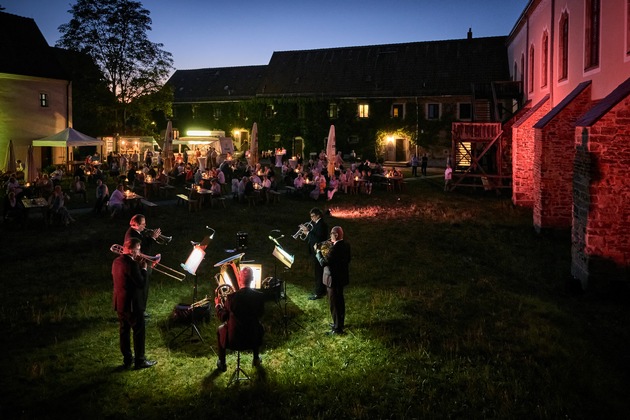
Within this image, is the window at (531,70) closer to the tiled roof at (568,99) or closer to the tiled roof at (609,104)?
the tiled roof at (568,99)

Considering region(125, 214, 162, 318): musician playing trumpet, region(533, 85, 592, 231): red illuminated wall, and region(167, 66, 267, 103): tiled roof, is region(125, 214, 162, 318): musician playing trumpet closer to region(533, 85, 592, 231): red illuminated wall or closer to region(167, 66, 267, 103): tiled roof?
region(533, 85, 592, 231): red illuminated wall

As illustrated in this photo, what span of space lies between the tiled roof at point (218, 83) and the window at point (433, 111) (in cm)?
1732

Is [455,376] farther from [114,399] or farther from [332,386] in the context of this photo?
[114,399]

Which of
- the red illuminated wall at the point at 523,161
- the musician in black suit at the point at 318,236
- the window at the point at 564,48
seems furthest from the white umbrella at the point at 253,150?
the musician in black suit at the point at 318,236

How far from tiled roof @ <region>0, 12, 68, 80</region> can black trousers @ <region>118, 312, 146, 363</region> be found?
98.3 feet

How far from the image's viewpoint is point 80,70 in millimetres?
39500

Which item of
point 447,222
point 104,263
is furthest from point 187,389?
point 447,222

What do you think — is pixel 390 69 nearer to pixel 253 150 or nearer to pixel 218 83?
pixel 218 83

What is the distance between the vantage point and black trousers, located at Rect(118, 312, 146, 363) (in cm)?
691

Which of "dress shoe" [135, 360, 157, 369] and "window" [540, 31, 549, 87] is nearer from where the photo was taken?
"dress shoe" [135, 360, 157, 369]

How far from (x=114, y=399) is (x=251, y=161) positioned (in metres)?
22.6

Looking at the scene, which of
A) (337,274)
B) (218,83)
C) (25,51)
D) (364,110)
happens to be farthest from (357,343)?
(218,83)

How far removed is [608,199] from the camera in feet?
34.3

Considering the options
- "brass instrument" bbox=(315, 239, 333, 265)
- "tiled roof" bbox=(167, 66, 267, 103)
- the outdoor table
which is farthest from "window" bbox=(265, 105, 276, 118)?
"brass instrument" bbox=(315, 239, 333, 265)
